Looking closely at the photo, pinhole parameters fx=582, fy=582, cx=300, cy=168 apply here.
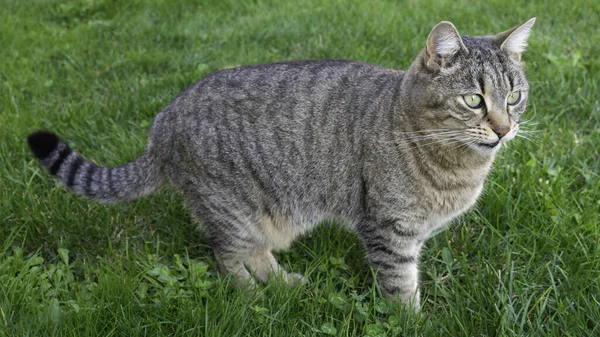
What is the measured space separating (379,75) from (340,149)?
0.49 m

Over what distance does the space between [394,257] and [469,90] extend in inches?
34.3

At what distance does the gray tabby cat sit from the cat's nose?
0.03 m

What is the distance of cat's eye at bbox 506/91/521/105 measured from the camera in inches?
104

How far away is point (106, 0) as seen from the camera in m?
6.42

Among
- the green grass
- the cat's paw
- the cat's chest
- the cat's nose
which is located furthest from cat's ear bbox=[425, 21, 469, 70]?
the cat's paw

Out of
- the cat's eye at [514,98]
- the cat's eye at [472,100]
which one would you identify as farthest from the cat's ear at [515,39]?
the cat's eye at [472,100]

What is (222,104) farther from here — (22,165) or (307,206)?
(22,165)

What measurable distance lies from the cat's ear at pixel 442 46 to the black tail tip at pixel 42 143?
1856mm

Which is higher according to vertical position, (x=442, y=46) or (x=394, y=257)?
(x=442, y=46)

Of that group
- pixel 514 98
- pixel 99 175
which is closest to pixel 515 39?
pixel 514 98

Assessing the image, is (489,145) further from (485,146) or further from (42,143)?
(42,143)

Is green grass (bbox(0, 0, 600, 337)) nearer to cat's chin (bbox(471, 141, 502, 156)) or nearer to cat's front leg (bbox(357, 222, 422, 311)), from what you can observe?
cat's front leg (bbox(357, 222, 422, 311))

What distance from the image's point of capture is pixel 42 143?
2.86 metres

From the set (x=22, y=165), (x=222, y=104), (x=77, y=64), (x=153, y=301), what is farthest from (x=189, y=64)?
(x=153, y=301)
